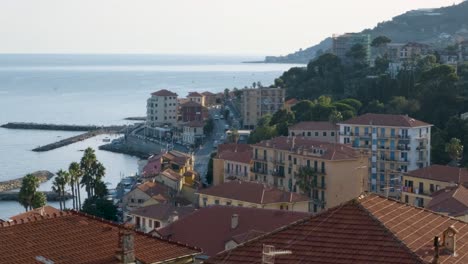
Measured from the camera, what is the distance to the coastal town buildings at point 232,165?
52.6 metres

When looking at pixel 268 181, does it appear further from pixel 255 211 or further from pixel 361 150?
pixel 255 211

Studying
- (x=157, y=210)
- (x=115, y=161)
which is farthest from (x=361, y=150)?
(x=115, y=161)

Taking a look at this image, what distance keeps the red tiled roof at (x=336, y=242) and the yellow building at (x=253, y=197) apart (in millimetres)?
26949

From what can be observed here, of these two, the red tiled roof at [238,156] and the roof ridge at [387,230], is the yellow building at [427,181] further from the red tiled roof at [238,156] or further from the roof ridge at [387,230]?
the roof ridge at [387,230]

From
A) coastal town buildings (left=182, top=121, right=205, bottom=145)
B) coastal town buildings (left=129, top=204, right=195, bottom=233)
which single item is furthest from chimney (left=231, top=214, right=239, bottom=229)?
coastal town buildings (left=182, top=121, right=205, bottom=145)

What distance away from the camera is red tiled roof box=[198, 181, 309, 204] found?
38.8 metres

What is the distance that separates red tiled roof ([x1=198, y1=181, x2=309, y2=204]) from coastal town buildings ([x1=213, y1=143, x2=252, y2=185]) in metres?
10.2

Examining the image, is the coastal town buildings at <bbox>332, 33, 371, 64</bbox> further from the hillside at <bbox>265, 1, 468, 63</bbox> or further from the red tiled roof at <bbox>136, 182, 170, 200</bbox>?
the red tiled roof at <bbox>136, 182, 170, 200</bbox>

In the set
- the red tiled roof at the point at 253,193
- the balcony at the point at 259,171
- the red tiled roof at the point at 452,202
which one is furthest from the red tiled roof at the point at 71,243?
the balcony at the point at 259,171

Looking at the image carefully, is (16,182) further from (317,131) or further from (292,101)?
(292,101)

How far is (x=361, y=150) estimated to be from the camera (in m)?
52.6

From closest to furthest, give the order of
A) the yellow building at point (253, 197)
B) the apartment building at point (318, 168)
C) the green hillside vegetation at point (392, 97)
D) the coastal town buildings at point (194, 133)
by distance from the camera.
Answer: the yellow building at point (253, 197) → the apartment building at point (318, 168) → the green hillside vegetation at point (392, 97) → the coastal town buildings at point (194, 133)

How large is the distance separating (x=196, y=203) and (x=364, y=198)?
3398 cm

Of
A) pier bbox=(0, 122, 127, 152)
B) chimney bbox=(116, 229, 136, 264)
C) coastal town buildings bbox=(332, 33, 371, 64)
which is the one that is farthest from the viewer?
pier bbox=(0, 122, 127, 152)
